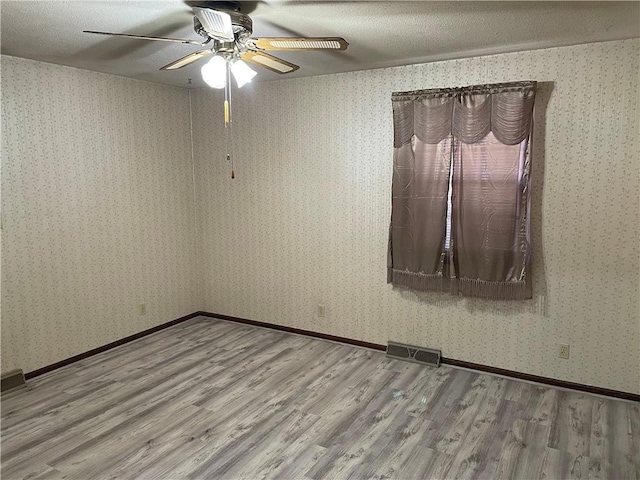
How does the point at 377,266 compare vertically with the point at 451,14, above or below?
below

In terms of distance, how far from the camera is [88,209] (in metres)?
3.87

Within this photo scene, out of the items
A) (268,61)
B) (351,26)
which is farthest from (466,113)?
(268,61)

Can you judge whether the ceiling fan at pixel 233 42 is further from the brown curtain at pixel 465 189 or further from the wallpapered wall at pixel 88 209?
the wallpapered wall at pixel 88 209

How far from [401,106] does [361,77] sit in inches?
18.3

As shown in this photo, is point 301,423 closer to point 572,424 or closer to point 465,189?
point 572,424

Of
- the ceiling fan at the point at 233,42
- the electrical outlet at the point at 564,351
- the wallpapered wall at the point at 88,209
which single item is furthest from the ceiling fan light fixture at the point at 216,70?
the electrical outlet at the point at 564,351

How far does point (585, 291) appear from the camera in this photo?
3193 millimetres

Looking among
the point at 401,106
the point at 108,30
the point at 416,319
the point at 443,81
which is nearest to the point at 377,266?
the point at 416,319

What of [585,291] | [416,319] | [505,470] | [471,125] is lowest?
[505,470]

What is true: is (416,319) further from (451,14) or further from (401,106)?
(451,14)

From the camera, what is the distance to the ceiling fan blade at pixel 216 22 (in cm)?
Result: 195

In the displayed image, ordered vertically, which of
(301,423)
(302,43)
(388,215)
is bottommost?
(301,423)

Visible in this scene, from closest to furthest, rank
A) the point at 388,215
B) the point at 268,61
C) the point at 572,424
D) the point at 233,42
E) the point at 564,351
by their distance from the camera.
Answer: the point at 233,42, the point at 268,61, the point at 572,424, the point at 564,351, the point at 388,215

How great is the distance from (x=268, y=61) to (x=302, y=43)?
488 mm
